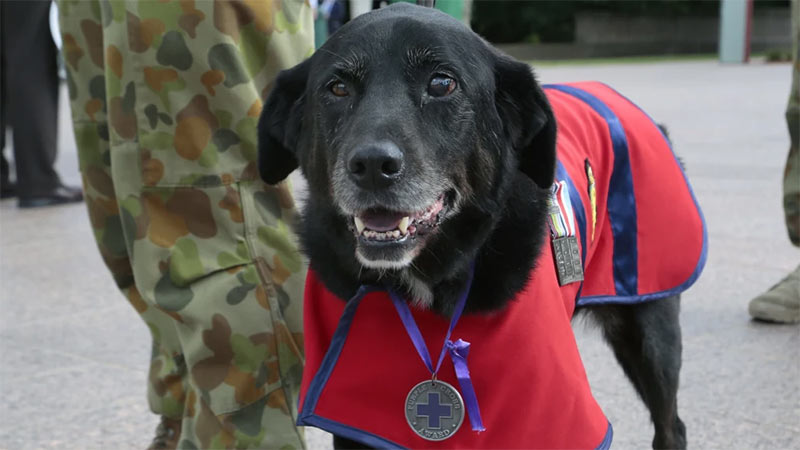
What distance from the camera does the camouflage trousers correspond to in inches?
109

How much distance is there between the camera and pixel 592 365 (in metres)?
4.05

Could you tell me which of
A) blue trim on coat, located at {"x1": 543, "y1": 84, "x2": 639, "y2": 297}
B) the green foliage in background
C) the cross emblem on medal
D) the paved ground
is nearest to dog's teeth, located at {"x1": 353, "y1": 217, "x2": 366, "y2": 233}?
the cross emblem on medal

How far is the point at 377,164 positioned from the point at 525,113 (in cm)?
54

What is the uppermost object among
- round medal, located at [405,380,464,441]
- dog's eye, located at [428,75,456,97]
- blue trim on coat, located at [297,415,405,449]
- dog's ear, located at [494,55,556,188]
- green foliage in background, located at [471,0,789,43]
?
dog's eye, located at [428,75,456,97]

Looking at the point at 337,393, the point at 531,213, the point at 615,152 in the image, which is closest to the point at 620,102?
the point at 615,152

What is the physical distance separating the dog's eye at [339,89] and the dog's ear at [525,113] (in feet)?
1.30

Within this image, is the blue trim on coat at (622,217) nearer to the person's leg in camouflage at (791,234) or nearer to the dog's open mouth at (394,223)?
the dog's open mouth at (394,223)

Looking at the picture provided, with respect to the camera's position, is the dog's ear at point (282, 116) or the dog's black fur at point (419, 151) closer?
the dog's black fur at point (419, 151)

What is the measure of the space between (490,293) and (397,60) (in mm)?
599

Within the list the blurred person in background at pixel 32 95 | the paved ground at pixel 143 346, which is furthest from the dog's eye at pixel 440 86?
the blurred person in background at pixel 32 95

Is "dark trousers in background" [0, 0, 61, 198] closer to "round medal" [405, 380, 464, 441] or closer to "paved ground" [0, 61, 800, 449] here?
"paved ground" [0, 61, 800, 449]

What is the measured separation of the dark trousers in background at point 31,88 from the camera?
7547 mm

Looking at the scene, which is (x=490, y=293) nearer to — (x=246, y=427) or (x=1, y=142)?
(x=246, y=427)

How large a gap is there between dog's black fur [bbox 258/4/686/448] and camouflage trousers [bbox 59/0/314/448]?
25cm
